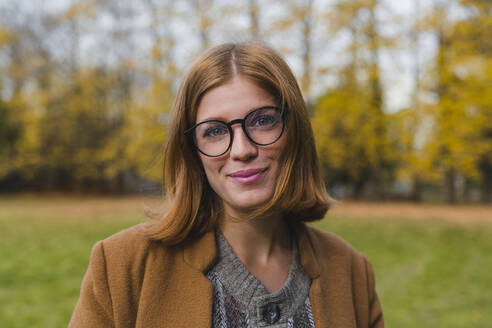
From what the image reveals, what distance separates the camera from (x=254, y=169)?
5.03 ft

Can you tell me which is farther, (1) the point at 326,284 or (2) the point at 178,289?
(1) the point at 326,284

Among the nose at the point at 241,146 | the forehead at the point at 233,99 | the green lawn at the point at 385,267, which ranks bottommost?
the green lawn at the point at 385,267

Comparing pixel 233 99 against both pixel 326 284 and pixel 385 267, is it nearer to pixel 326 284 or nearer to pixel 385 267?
pixel 326 284

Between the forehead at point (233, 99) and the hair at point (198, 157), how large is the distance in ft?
0.07

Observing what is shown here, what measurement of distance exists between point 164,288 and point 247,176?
1.55ft

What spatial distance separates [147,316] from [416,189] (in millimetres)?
20170

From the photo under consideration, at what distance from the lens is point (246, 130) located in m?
1.51

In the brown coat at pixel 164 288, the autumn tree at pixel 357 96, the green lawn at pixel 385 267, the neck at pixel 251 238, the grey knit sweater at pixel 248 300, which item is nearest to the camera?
the brown coat at pixel 164 288

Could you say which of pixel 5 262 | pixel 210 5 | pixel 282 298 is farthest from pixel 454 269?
pixel 210 5

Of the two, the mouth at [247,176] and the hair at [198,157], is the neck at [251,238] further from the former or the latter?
the mouth at [247,176]

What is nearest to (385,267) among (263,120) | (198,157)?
(198,157)

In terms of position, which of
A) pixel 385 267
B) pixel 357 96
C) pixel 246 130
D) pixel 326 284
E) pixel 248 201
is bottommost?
pixel 385 267

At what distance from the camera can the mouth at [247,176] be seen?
4.99 feet

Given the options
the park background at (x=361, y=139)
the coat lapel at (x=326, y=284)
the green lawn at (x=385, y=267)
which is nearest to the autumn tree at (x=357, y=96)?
the park background at (x=361, y=139)
